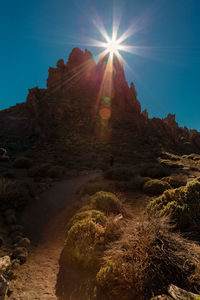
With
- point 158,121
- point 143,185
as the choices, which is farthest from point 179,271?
point 158,121

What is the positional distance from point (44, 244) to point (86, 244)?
2.05m

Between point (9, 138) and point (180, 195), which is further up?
point (9, 138)

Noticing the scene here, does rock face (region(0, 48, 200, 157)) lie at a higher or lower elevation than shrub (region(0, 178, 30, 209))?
Result: higher

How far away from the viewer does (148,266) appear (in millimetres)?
2775

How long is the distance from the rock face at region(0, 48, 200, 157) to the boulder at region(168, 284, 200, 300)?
29.4 meters

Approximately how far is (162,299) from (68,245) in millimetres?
2846

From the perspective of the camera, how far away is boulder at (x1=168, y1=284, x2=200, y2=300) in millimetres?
2207

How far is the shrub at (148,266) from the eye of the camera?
266 centimetres

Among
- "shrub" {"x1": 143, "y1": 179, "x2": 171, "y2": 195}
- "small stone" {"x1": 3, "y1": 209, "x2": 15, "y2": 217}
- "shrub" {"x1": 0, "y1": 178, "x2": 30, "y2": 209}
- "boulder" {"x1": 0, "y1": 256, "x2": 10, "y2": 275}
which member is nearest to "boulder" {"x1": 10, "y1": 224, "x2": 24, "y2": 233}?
"small stone" {"x1": 3, "y1": 209, "x2": 15, "y2": 217}

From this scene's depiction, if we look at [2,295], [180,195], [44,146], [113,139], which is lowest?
[2,295]

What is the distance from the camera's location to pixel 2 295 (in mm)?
2600

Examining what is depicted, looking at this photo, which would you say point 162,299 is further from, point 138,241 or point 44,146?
point 44,146

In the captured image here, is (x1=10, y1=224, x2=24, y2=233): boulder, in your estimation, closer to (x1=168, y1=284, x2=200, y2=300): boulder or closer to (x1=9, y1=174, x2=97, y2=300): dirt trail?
(x1=9, y1=174, x2=97, y2=300): dirt trail

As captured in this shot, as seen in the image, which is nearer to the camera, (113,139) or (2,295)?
(2,295)
